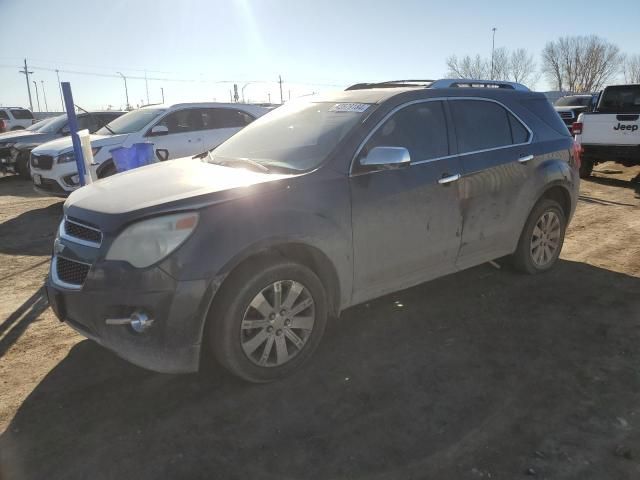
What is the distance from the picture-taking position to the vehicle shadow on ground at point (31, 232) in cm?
640

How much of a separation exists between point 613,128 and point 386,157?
30.0 ft

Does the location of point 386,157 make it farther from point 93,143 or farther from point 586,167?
point 586,167

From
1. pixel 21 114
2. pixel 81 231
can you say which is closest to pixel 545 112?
pixel 81 231

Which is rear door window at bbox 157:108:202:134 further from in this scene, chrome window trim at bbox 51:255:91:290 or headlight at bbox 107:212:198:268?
headlight at bbox 107:212:198:268

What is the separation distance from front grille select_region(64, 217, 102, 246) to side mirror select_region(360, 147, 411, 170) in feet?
5.60

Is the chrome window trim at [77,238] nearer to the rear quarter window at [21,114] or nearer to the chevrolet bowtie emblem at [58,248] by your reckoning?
the chevrolet bowtie emblem at [58,248]

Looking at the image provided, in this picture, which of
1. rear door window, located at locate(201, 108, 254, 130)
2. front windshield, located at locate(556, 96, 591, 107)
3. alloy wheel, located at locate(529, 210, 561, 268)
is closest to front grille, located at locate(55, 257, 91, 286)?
alloy wheel, located at locate(529, 210, 561, 268)

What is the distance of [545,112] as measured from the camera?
16.2 feet

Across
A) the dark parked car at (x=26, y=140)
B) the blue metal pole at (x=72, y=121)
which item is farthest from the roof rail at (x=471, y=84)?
the dark parked car at (x=26, y=140)

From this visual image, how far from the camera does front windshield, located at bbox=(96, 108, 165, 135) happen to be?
8891mm

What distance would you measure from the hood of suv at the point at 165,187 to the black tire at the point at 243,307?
1.53 feet

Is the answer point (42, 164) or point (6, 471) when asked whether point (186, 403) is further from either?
point (42, 164)

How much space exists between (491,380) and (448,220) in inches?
50.1

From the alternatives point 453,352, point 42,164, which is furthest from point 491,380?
point 42,164
